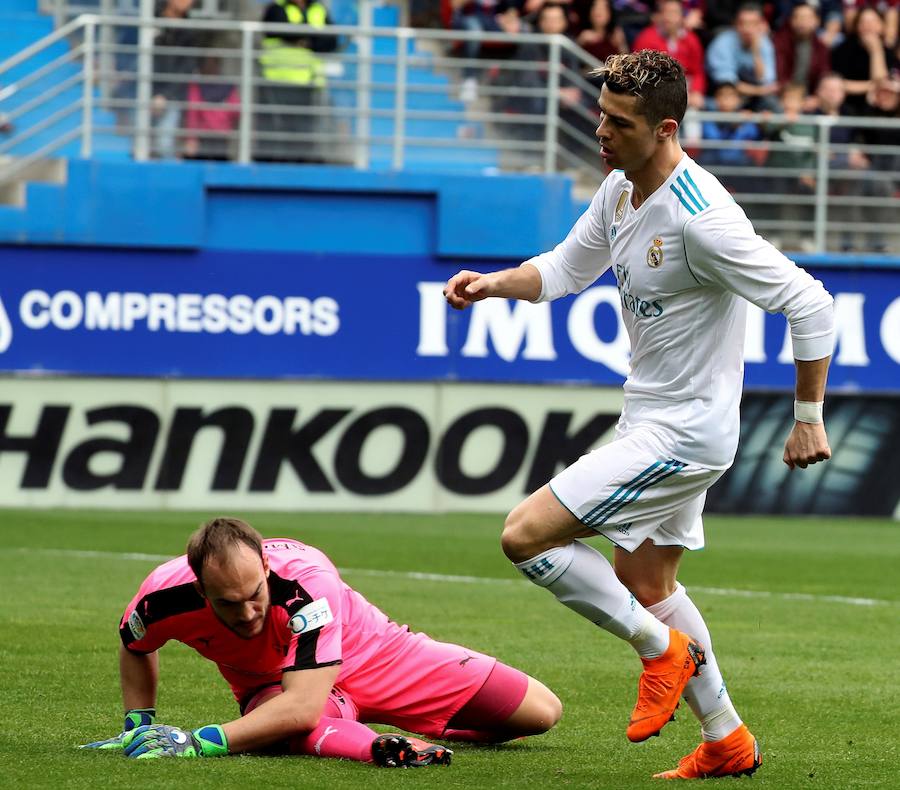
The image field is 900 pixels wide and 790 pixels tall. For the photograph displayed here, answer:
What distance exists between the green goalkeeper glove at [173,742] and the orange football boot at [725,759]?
1.37 m

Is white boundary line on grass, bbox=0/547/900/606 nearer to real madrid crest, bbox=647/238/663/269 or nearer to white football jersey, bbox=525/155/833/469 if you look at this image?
white football jersey, bbox=525/155/833/469

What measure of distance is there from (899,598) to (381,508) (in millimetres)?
5950

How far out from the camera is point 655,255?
532 centimetres

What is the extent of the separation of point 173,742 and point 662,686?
1504 mm

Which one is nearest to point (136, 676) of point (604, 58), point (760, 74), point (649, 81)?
point (649, 81)

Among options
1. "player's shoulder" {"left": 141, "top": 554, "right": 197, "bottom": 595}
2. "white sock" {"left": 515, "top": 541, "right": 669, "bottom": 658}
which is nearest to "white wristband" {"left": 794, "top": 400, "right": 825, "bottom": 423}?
"white sock" {"left": 515, "top": 541, "right": 669, "bottom": 658}

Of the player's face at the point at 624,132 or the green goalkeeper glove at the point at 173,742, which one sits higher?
the player's face at the point at 624,132

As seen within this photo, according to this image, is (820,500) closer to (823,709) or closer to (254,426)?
(254,426)

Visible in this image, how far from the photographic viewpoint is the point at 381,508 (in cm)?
1570

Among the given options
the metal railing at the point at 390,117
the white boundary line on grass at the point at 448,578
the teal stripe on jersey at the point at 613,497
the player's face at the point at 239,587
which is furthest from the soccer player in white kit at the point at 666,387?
the metal railing at the point at 390,117

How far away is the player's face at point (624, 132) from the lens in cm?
523

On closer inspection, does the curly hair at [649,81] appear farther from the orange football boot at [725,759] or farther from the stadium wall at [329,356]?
the stadium wall at [329,356]

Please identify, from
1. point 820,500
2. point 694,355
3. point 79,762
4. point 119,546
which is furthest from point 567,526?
point 820,500

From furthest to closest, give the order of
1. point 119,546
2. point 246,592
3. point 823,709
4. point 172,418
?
point 172,418 < point 119,546 < point 823,709 < point 246,592
